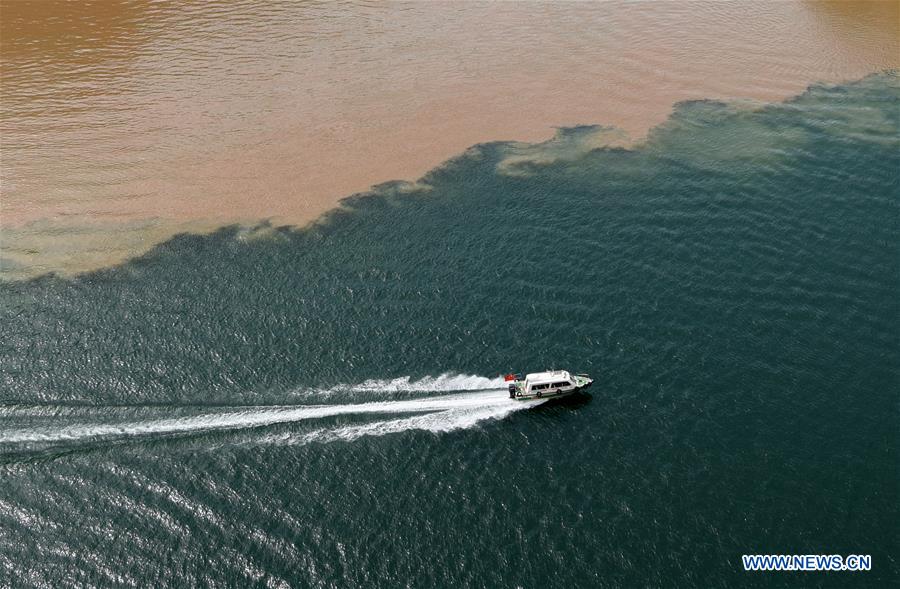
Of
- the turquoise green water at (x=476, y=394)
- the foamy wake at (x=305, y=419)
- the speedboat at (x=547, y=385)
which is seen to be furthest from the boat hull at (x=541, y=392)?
the turquoise green water at (x=476, y=394)

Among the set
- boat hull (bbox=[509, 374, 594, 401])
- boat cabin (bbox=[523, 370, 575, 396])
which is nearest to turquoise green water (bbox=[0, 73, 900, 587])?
boat hull (bbox=[509, 374, 594, 401])

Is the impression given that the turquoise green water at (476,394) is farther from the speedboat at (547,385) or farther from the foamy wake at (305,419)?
the speedboat at (547,385)

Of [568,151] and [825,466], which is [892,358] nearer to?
[825,466]

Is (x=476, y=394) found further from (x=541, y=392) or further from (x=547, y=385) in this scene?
(x=547, y=385)

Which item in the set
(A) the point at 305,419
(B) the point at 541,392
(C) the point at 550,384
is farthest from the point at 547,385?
(A) the point at 305,419

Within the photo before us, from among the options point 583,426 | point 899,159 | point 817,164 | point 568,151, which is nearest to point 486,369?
point 583,426
